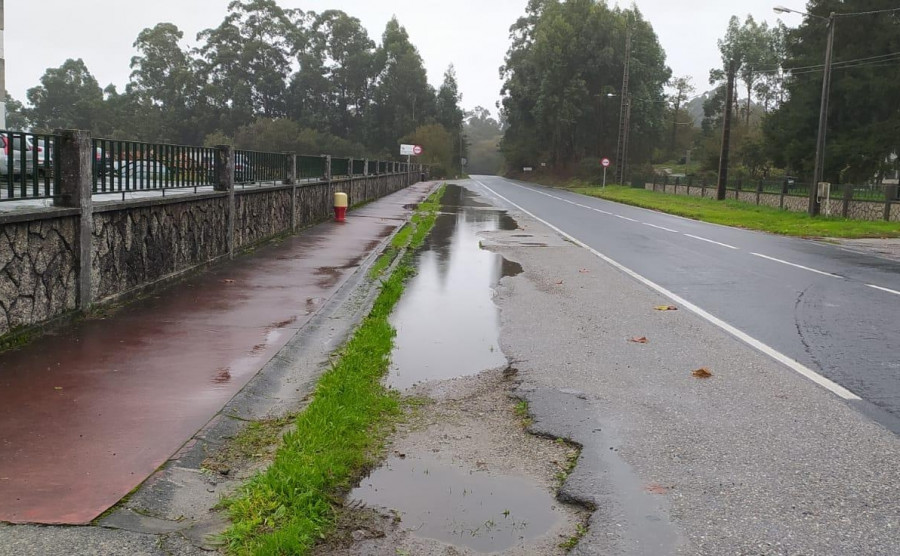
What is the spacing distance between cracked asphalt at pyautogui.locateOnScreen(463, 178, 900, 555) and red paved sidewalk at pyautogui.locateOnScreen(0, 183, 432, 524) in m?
2.28

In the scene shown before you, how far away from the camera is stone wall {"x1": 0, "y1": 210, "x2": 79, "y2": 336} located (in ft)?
21.5

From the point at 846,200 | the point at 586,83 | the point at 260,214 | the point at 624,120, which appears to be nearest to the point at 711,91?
the point at 586,83

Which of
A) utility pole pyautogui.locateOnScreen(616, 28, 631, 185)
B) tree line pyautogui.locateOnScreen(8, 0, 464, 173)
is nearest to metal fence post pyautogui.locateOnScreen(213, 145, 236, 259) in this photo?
utility pole pyautogui.locateOnScreen(616, 28, 631, 185)

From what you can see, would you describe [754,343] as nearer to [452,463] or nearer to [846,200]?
[452,463]

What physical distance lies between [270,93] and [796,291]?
127808 millimetres

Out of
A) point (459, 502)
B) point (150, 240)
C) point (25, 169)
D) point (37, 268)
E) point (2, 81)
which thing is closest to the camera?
point (459, 502)

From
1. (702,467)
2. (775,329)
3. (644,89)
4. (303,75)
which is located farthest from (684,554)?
(303,75)

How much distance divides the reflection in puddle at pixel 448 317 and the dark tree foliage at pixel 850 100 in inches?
1453

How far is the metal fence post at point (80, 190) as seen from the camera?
25.4 ft

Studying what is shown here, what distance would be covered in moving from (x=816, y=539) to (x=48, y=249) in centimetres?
637

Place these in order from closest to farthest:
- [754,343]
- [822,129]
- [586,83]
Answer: [754,343] < [822,129] < [586,83]

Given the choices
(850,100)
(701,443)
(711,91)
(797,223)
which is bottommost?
(701,443)

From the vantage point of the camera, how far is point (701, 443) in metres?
5.02

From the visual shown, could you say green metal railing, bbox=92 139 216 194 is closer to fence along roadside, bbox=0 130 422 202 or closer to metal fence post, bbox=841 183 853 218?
fence along roadside, bbox=0 130 422 202
